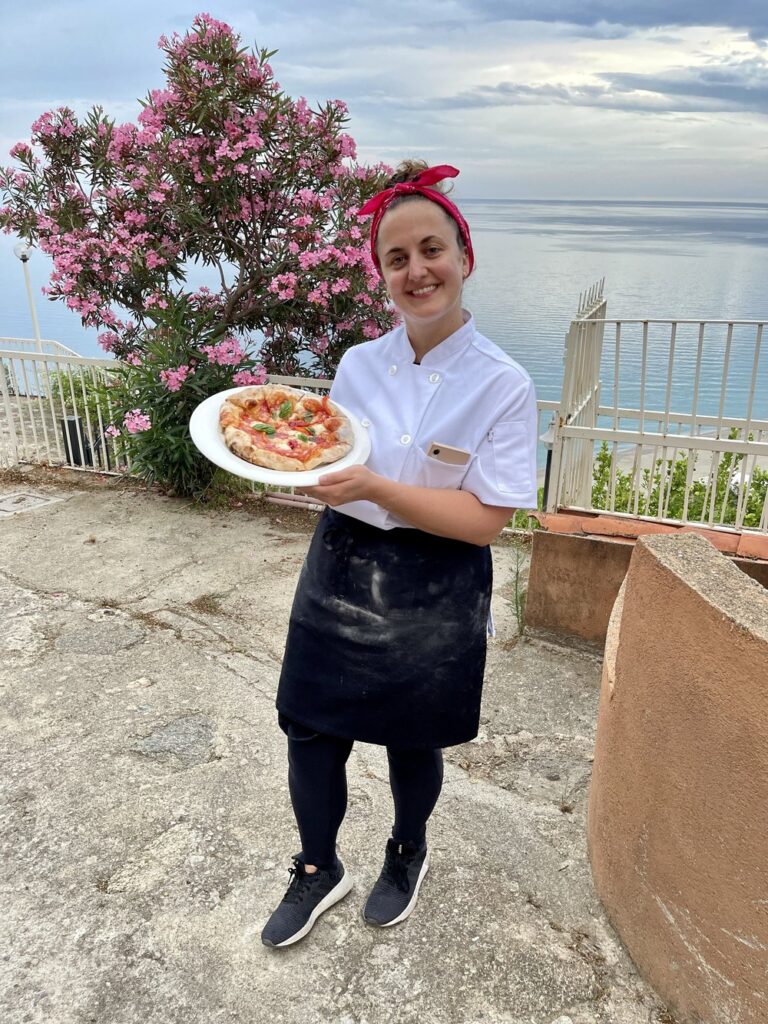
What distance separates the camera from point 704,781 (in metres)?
1.47

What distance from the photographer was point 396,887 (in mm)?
1974

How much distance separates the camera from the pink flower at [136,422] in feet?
17.9

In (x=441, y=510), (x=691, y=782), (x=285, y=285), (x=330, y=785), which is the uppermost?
(x=285, y=285)

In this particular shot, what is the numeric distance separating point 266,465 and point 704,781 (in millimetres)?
1110

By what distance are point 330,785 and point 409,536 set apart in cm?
67

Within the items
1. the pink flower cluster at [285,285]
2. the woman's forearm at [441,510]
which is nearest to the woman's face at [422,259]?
the woman's forearm at [441,510]

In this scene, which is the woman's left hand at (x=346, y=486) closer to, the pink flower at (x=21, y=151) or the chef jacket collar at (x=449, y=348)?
the chef jacket collar at (x=449, y=348)

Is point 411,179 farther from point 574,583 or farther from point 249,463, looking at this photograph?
point 574,583

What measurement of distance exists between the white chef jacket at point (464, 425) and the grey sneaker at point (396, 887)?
987 mm

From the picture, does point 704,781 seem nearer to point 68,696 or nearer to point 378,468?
point 378,468

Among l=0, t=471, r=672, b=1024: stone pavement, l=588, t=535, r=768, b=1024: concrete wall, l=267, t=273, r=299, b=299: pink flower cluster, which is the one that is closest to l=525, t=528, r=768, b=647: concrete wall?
l=0, t=471, r=672, b=1024: stone pavement

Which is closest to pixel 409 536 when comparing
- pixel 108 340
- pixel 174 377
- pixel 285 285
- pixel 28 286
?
pixel 174 377

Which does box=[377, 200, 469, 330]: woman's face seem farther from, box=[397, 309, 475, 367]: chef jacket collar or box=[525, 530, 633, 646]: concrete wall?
box=[525, 530, 633, 646]: concrete wall

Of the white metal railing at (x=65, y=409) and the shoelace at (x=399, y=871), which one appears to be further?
the white metal railing at (x=65, y=409)
